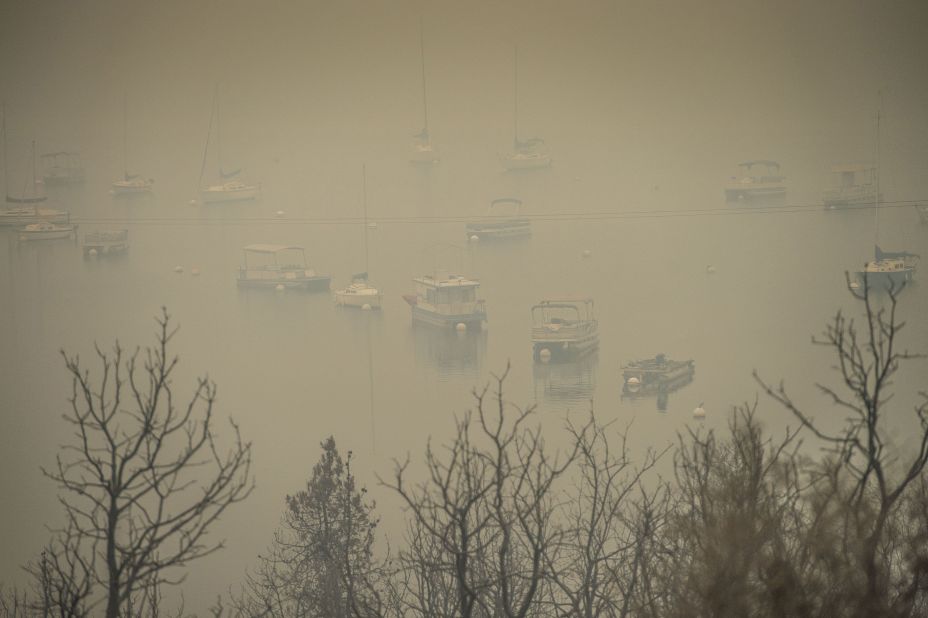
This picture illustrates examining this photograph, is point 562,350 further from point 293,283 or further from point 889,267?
point 293,283

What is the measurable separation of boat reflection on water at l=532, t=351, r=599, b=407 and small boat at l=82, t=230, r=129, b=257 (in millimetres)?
7975

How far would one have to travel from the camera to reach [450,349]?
1172cm

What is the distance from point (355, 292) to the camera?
13703 mm

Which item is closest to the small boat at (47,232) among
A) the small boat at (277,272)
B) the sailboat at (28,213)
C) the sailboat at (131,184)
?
the sailboat at (28,213)

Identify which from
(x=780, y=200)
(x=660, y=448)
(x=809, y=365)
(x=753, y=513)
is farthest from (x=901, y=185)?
(x=753, y=513)

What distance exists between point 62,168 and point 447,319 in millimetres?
10735

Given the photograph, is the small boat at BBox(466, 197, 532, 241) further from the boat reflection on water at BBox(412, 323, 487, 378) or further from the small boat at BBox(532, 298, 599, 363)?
the small boat at BBox(532, 298, 599, 363)

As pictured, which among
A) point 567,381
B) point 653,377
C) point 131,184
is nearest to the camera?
point 653,377

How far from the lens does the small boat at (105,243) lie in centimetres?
1662

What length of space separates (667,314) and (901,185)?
699 cm

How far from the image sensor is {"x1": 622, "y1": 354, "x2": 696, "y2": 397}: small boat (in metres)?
→ 9.83

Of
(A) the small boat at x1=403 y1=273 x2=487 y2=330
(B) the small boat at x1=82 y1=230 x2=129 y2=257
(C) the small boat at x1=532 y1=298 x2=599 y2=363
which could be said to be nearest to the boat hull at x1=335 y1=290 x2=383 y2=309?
(A) the small boat at x1=403 y1=273 x2=487 y2=330

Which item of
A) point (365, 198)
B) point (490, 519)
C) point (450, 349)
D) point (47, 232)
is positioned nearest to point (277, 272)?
point (365, 198)

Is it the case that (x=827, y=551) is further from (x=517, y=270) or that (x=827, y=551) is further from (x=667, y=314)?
(x=517, y=270)
